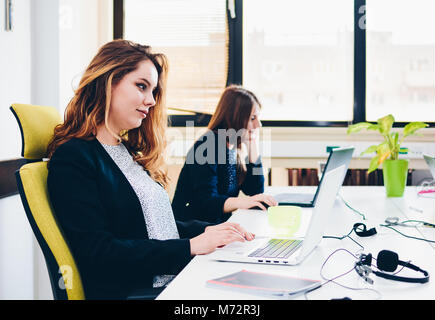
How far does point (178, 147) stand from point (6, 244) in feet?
4.69

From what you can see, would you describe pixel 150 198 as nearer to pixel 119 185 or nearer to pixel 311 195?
pixel 119 185

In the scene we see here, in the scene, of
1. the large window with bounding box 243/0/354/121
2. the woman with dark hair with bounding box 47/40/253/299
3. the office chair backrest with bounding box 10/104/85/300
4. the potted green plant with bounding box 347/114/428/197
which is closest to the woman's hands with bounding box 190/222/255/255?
the woman with dark hair with bounding box 47/40/253/299

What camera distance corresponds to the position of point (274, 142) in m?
2.97

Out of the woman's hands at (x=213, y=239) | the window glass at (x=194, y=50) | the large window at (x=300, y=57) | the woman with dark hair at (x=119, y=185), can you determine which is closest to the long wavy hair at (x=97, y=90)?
the woman with dark hair at (x=119, y=185)

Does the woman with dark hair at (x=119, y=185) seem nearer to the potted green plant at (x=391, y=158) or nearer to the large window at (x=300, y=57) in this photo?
the potted green plant at (x=391, y=158)

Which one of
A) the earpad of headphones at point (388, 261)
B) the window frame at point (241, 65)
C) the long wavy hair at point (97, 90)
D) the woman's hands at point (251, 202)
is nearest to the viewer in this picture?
the earpad of headphones at point (388, 261)

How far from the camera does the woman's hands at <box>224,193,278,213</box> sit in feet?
5.40

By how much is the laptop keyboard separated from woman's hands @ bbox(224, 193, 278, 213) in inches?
20.1

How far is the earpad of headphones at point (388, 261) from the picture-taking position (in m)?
0.87

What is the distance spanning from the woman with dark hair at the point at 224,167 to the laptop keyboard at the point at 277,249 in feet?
1.68

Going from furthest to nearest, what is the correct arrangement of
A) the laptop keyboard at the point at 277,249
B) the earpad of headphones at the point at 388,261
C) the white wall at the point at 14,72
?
the white wall at the point at 14,72, the laptop keyboard at the point at 277,249, the earpad of headphones at the point at 388,261

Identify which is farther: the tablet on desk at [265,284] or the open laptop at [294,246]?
the open laptop at [294,246]
